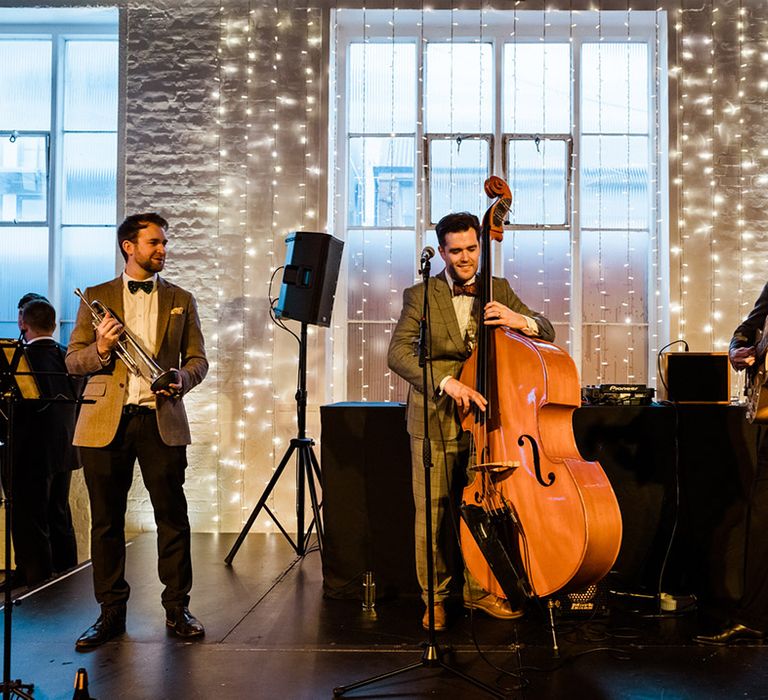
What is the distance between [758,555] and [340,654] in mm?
1828

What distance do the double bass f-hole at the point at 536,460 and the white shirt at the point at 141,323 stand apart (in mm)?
1697

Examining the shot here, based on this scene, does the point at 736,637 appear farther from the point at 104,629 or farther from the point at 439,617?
the point at 104,629

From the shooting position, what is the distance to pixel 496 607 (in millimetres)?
3730

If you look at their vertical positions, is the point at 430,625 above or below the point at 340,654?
above

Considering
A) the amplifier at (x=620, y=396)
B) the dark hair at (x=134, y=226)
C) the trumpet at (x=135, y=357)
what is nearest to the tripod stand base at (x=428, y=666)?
the trumpet at (x=135, y=357)

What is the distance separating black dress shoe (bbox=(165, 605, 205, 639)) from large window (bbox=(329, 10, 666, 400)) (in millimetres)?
2704

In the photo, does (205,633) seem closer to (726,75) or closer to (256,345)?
(256,345)

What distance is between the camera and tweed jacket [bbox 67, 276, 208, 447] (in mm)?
3449

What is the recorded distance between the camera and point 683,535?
3.98m

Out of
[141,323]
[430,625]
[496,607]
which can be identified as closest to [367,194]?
[141,323]

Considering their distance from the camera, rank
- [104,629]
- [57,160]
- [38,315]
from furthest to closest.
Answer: [57,160] → [38,315] → [104,629]

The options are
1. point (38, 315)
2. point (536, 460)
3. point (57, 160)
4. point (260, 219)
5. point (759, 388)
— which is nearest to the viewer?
point (536, 460)

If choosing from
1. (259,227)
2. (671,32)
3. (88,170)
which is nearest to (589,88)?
(671,32)

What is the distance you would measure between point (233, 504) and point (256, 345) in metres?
1.19
